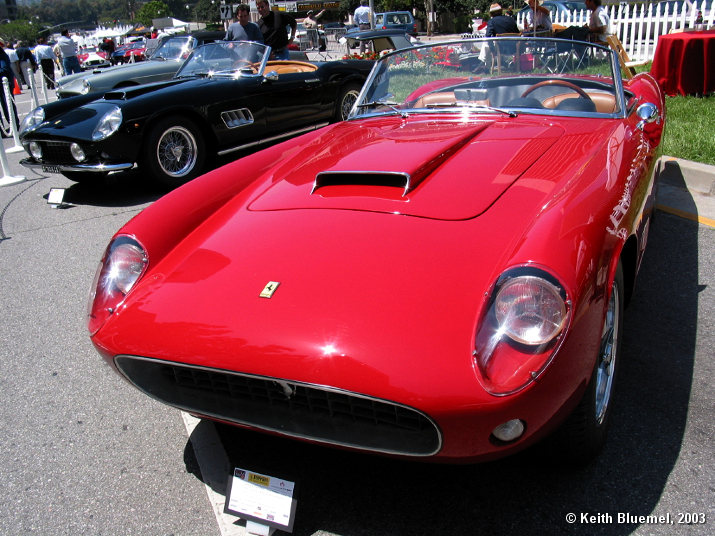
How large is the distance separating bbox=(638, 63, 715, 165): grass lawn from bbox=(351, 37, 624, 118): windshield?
192 centimetres

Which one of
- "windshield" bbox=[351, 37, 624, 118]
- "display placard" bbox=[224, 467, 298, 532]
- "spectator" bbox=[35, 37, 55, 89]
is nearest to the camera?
"display placard" bbox=[224, 467, 298, 532]

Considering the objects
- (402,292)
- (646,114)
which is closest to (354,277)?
(402,292)

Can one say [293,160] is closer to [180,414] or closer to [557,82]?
[180,414]

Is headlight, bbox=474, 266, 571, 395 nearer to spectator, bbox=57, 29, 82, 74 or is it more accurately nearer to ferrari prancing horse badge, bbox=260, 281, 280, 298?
ferrari prancing horse badge, bbox=260, 281, 280, 298

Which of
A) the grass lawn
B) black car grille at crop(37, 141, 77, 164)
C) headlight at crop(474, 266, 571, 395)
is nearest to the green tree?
black car grille at crop(37, 141, 77, 164)

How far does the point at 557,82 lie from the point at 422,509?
226cm

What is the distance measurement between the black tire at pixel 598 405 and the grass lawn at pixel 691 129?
327 cm

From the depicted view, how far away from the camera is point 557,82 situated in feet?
10.5

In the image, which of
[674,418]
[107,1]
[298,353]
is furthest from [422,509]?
[107,1]

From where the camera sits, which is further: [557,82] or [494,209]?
[557,82]

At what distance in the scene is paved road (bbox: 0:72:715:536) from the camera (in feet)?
6.15

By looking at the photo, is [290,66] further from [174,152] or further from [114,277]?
[114,277]

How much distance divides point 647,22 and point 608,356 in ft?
40.1

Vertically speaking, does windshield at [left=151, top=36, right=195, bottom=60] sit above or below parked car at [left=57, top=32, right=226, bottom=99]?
above
